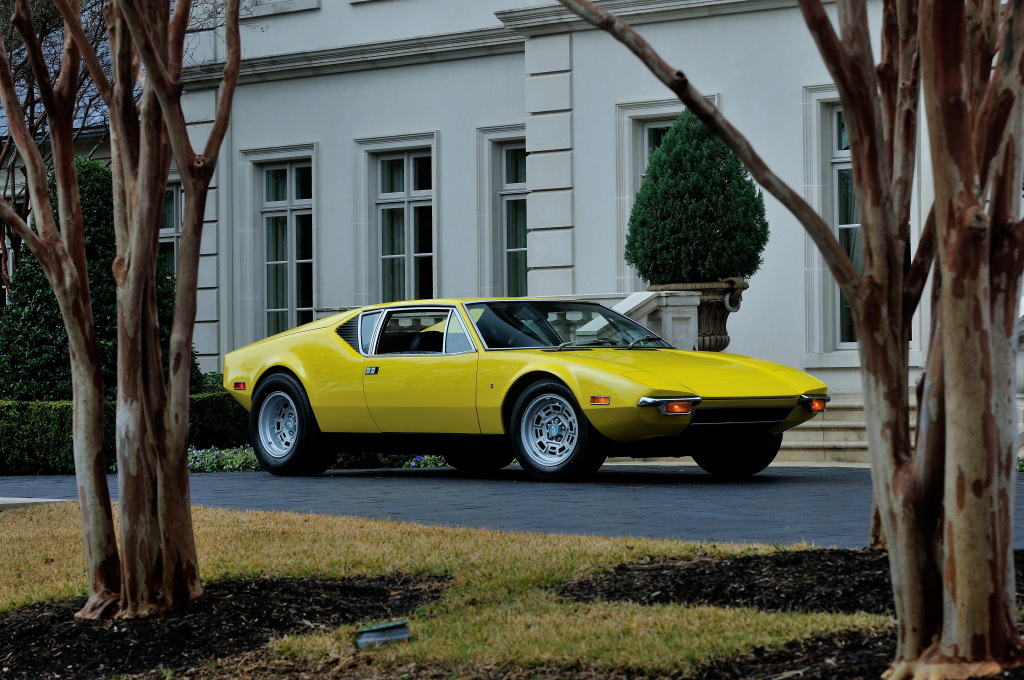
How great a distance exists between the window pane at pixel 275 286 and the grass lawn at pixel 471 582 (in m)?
13.3

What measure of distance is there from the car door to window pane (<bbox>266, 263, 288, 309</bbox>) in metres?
10.4

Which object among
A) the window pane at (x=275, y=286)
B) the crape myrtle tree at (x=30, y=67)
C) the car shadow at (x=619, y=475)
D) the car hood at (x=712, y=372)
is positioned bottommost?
the car shadow at (x=619, y=475)

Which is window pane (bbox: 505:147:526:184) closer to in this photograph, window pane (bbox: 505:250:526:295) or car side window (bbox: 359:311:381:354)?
window pane (bbox: 505:250:526:295)

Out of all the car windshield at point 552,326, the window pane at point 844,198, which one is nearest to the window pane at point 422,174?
Answer: the window pane at point 844,198

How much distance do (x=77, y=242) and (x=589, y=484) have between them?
242 inches

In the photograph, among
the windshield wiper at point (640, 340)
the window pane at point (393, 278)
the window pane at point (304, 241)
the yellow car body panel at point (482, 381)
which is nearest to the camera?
the yellow car body panel at point (482, 381)

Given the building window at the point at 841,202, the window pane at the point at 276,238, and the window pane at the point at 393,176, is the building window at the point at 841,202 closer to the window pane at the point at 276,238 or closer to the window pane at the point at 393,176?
the window pane at the point at 393,176

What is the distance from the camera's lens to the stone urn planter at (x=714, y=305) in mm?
15688

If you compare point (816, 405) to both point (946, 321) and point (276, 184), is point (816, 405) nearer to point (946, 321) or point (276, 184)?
point (946, 321)

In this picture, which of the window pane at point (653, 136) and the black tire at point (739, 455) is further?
the window pane at point (653, 136)

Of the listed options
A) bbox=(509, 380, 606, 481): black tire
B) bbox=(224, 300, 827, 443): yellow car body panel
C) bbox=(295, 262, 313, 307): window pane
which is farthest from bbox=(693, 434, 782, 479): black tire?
bbox=(295, 262, 313, 307): window pane

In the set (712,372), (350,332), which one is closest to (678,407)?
(712,372)

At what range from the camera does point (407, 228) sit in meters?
21.5

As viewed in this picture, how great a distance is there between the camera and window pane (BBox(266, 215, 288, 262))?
22781 mm
